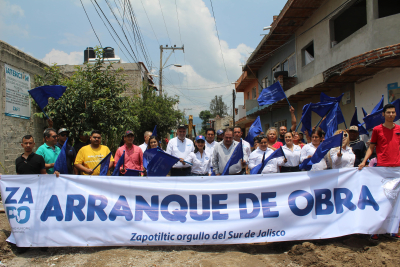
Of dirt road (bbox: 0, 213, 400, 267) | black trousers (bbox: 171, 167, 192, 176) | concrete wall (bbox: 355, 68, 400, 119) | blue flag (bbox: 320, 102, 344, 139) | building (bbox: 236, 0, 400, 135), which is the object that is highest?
building (bbox: 236, 0, 400, 135)

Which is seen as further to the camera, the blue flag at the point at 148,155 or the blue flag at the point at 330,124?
the blue flag at the point at 148,155

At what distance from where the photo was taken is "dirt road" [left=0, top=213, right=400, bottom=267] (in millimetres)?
3633

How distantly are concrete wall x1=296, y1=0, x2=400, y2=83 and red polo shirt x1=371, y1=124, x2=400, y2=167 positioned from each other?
467 centimetres

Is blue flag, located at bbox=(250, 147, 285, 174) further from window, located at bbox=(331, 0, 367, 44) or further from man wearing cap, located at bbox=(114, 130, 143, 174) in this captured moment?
window, located at bbox=(331, 0, 367, 44)

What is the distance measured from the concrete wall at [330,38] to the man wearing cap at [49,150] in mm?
8487

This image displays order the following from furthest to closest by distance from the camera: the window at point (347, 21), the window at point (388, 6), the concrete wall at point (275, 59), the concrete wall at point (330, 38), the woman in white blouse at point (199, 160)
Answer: the concrete wall at point (275, 59)
the window at point (347, 21)
the window at point (388, 6)
the concrete wall at point (330, 38)
the woman in white blouse at point (199, 160)

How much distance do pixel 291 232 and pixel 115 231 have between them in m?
2.55

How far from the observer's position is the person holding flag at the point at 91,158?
4684mm

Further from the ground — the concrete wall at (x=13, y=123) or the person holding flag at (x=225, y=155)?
the concrete wall at (x=13, y=123)

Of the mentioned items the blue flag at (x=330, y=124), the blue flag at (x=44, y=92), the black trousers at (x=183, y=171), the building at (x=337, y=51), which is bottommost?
the black trousers at (x=183, y=171)

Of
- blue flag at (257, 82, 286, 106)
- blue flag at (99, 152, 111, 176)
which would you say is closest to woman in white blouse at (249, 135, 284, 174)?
blue flag at (99, 152, 111, 176)

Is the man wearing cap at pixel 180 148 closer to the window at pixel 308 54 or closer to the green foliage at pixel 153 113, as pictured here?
the window at pixel 308 54

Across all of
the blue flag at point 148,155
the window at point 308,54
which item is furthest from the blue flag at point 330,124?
the window at point 308,54

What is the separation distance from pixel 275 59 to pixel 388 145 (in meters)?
13.4
